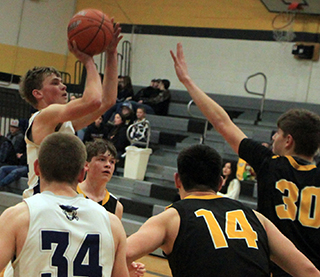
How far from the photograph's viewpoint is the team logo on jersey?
183 centimetres

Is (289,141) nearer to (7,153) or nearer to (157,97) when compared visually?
(7,153)

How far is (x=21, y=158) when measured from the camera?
8867mm

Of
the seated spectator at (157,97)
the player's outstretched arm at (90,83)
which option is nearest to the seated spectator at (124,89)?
the seated spectator at (157,97)

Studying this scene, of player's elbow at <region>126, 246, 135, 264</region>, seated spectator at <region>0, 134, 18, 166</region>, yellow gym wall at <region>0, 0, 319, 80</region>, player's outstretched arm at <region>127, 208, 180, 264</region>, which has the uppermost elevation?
yellow gym wall at <region>0, 0, 319, 80</region>

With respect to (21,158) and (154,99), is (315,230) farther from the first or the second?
(154,99)

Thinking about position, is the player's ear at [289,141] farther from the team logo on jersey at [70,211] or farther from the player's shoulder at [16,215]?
the player's shoulder at [16,215]

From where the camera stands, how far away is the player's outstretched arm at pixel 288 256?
6.61ft

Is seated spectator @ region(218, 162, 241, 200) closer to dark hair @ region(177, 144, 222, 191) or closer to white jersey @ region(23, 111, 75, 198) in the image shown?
white jersey @ region(23, 111, 75, 198)

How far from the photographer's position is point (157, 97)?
35.1 feet

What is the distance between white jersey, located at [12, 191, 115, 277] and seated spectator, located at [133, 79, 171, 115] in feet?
28.8

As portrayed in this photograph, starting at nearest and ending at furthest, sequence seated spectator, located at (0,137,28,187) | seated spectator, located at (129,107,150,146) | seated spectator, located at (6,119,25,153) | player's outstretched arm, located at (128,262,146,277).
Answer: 1. player's outstretched arm, located at (128,262,146,277)
2. seated spectator, located at (0,137,28,187)
3. seated spectator, located at (129,107,150,146)
4. seated spectator, located at (6,119,25,153)

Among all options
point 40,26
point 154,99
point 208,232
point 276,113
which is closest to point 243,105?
point 276,113

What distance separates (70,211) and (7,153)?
7.37 m

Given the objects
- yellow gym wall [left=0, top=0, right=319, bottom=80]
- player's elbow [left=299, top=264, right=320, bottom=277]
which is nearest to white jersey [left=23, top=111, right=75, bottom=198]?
player's elbow [left=299, top=264, right=320, bottom=277]
